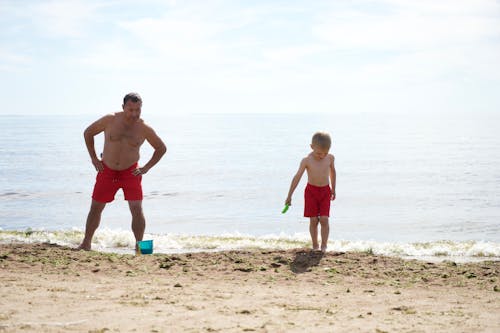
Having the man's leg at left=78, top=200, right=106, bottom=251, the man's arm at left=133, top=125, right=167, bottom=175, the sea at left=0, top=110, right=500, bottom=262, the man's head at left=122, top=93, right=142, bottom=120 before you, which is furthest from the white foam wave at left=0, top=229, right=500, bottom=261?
the man's head at left=122, top=93, right=142, bottom=120

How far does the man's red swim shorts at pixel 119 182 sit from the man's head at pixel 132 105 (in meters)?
0.70

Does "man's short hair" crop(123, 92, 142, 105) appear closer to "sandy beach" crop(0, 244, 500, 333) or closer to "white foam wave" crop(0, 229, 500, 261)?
"sandy beach" crop(0, 244, 500, 333)

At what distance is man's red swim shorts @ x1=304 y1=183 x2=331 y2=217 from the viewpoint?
8.23m

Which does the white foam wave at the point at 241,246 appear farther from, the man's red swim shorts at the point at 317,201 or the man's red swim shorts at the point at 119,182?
the man's red swim shorts at the point at 119,182

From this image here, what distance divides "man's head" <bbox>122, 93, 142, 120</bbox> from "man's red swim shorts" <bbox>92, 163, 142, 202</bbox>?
2.31 feet

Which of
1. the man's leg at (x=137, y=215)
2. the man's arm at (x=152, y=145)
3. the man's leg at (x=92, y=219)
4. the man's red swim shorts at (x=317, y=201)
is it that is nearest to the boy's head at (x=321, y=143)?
the man's red swim shorts at (x=317, y=201)

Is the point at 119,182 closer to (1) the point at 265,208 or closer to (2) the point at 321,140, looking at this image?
(2) the point at 321,140

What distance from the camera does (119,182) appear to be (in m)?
8.26

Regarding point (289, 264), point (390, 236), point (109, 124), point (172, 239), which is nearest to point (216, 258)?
point (289, 264)

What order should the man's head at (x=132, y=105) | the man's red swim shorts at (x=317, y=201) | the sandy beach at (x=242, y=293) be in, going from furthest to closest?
the man's red swim shorts at (x=317, y=201) → the man's head at (x=132, y=105) → the sandy beach at (x=242, y=293)

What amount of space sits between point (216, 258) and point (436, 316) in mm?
3221

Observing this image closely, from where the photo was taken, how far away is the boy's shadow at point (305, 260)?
6.96m

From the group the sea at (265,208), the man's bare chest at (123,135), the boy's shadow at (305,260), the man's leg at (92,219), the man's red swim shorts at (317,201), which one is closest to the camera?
the boy's shadow at (305,260)

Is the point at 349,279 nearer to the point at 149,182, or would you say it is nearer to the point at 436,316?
the point at 436,316
